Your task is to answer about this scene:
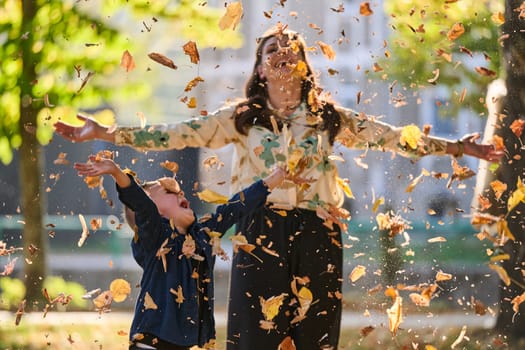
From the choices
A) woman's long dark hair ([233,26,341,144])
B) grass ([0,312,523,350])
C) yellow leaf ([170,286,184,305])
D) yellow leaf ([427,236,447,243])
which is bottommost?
grass ([0,312,523,350])

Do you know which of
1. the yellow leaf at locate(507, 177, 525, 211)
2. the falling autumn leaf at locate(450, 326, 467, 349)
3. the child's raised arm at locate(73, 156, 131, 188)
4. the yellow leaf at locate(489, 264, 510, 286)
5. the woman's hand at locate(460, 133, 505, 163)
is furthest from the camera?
the falling autumn leaf at locate(450, 326, 467, 349)

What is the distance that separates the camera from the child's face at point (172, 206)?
9.96 feet

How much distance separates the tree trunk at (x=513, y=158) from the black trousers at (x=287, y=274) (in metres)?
1.28

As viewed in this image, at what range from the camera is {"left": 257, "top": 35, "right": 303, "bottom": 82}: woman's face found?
3164 millimetres

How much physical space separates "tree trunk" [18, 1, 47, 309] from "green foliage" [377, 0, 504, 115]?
5.01 feet

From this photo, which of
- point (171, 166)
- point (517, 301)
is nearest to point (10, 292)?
point (171, 166)

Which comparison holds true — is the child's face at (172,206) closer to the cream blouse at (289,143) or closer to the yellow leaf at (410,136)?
the cream blouse at (289,143)

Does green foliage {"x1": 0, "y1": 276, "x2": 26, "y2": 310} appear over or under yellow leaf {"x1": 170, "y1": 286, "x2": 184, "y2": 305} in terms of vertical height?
under

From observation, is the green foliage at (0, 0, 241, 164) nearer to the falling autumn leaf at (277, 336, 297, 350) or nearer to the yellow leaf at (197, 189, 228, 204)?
the yellow leaf at (197, 189, 228, 204)

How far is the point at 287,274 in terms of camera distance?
3057 mm

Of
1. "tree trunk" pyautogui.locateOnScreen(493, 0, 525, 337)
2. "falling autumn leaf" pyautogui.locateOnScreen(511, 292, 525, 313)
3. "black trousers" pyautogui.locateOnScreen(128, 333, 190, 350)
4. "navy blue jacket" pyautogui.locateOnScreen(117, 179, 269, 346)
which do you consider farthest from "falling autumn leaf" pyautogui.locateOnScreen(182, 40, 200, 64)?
"falling autumn leaf" pyautogui.locateOnScreen(511, 292, 525, 313)

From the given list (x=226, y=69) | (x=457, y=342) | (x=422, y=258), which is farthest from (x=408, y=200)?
(x=226, y=69)

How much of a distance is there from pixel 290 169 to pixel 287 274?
0.30 meters

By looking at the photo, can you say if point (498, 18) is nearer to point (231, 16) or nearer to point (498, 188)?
point (498, 188)
